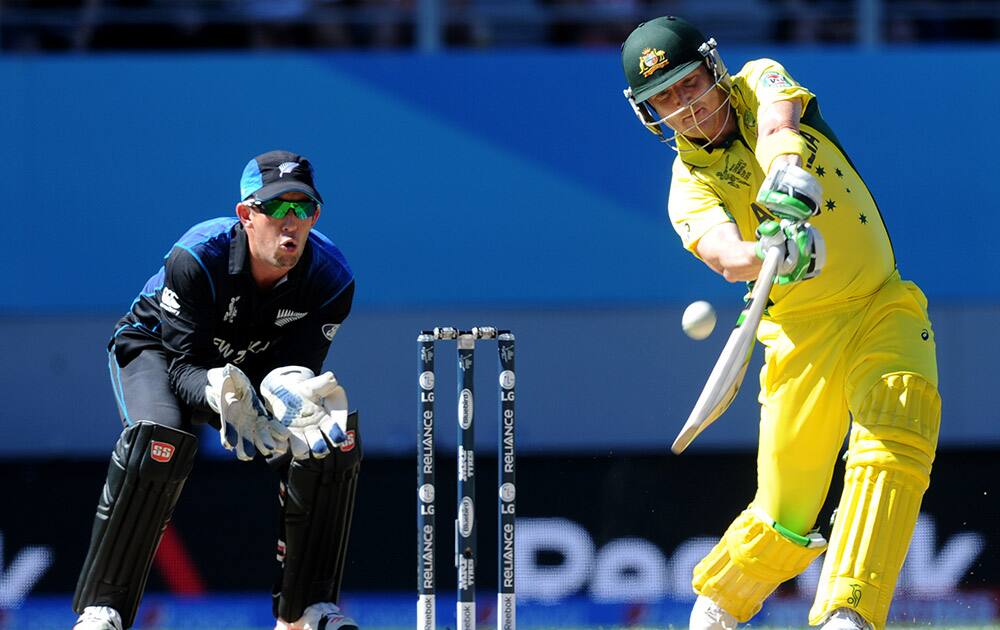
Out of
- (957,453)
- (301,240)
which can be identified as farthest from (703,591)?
(957,453)

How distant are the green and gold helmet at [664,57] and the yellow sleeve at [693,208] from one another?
172mm

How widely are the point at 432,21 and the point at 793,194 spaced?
4.46 metres

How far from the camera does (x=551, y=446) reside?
7.86m

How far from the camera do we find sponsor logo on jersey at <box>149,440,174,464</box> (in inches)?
151

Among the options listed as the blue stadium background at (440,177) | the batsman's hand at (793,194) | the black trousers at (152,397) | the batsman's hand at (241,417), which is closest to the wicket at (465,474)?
the batsman's hand at (241,417)

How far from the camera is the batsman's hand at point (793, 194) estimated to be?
10.9 feet

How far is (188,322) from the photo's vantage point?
12.9 feet

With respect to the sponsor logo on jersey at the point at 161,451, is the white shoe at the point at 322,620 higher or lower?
lower

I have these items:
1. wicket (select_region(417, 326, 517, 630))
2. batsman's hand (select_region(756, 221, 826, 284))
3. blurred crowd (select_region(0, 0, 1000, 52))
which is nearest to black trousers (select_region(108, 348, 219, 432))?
wicket (select_region(417, 326, 517, 630))

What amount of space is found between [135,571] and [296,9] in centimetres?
430

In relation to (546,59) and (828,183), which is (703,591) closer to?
(828,183)

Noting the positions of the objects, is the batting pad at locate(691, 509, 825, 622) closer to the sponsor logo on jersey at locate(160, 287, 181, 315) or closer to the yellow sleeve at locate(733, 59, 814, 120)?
the yellow sleeve at locate(733, 59, 814, 120)

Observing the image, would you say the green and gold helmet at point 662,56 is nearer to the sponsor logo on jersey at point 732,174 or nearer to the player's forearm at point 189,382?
the sponsor logo on jersey at point 732,174

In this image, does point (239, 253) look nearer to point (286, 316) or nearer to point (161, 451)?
point (286, 316)
